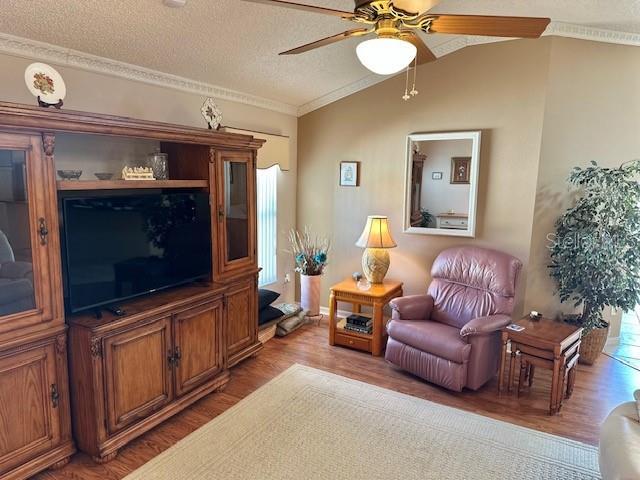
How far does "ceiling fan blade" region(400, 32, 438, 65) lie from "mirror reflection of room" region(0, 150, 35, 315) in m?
1.98

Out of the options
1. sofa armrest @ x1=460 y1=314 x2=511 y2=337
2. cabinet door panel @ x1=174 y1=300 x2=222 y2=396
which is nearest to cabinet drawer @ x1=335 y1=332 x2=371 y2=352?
sofa armrest @ x1=460 y1=314 x2=511 y2=337

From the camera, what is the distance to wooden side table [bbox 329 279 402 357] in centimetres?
404

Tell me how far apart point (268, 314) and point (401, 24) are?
3.15 m

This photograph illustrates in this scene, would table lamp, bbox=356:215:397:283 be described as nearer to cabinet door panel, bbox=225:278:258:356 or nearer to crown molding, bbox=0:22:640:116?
cabinet door panel, bbox=225:278:258:356

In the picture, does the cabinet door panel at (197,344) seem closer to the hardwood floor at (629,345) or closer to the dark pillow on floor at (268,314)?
the dark pillow on floor at (268,314)

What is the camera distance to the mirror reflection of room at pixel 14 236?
2.12 meters

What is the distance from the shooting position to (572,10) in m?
3.28

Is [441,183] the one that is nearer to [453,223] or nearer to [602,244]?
[453,223]

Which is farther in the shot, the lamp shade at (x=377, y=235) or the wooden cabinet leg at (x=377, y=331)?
the lamp shade at (x=377, y=235)

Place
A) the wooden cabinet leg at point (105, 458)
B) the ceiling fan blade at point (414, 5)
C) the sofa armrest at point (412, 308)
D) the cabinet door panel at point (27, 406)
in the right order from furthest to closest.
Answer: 1. the sofa armrest at point (412, 308)
2. the wooden cabinet leg at point (105, 458)
3. the cabinet door panel at point (27, 406)
4. the ceiling fan blade at point (414, 5)

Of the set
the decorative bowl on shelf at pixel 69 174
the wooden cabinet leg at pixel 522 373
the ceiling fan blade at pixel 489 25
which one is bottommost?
the wooden cabinet leg at pixel 522 373

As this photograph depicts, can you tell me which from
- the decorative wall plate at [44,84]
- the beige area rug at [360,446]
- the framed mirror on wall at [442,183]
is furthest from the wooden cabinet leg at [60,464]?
the framed mirror on wall at [442,183]

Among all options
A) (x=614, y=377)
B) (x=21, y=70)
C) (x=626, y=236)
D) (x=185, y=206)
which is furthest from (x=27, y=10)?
(x=614, y=377)

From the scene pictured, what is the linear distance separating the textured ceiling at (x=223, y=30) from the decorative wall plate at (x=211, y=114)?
33 cm
